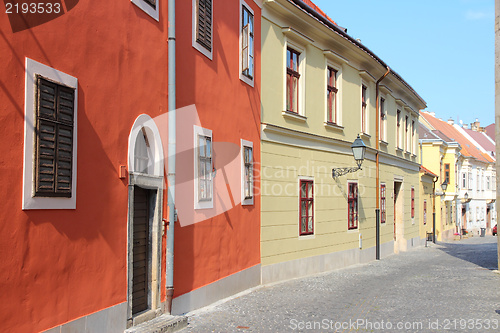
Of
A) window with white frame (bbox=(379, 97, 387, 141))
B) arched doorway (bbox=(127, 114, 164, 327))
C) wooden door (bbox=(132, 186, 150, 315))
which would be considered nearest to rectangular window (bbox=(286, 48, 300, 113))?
arched doorway (bbox=(127, 114, 164, 327))

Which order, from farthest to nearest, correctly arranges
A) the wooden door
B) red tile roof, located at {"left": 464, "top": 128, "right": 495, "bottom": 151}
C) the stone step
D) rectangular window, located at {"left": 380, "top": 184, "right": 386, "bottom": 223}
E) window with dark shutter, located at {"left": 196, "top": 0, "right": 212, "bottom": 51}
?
red tile roof, located at {"left": 464, "top": 128, "right": 495, "bottom": 151}
rectangular window, located at {"left": 380, "top": 184, "right": 386, "bottom": 223}
window with dark shutter, located at {"left": 196, "top": 0, "right": 212, "bottom": 51}
the wooden door
the stone step

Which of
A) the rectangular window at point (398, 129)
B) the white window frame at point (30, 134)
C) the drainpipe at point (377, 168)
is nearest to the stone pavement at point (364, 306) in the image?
the white window frame at point (30, 134)

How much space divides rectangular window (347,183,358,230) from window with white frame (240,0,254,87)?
7351 millimetres

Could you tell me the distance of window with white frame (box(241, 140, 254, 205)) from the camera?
1148cm

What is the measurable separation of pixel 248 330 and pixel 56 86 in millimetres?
4589

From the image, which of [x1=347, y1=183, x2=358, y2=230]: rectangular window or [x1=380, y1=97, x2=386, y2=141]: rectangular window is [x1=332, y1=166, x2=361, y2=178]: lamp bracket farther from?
[x1=380, y1=97, x2=386, y2=141]: rectangular window

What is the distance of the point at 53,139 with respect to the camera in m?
5.49

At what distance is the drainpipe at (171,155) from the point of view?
809 cm

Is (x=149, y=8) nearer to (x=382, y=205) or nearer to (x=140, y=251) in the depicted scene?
(x=140, y=251)

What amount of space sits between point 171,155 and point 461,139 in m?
54.4

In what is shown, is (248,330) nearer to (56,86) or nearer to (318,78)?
(56,86)

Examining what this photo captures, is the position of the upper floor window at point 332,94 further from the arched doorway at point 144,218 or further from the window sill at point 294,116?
the arched doorway at point 144,218

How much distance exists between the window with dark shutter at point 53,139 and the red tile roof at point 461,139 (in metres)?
48.9

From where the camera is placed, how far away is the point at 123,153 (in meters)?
6.94
